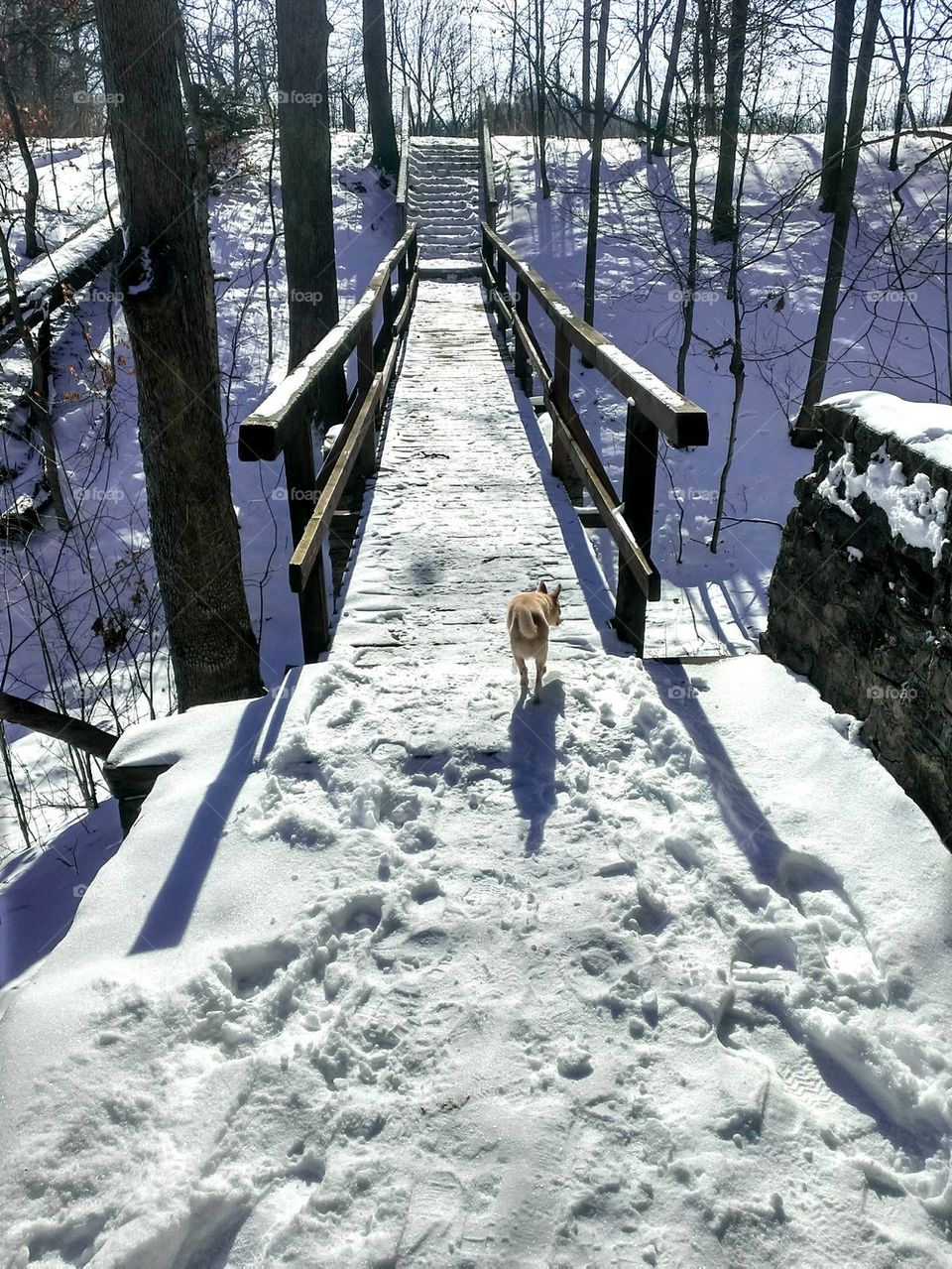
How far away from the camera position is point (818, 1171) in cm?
188

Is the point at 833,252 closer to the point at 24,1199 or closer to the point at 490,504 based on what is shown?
the point at 490,504

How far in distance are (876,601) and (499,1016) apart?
2366mm

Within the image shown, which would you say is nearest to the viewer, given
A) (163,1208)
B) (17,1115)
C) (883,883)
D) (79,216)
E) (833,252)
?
(163,1208)

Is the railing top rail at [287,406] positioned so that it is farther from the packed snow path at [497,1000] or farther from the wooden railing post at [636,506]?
the wooden railing post at [636,506]

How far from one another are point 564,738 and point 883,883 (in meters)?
1.28

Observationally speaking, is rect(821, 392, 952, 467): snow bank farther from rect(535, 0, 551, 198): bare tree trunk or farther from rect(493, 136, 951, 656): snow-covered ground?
rect(535, 0, 551, 198): bare tree trunk

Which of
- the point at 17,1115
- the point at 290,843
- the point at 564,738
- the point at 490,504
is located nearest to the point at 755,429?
the point at 490,504

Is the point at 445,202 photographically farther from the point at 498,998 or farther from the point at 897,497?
the point at 498,998

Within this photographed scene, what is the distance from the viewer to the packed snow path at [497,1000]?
71.2 inches

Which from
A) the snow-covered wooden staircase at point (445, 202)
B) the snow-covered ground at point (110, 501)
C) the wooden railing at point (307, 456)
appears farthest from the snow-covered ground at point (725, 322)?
the snow-covered ground at point (110, 501)

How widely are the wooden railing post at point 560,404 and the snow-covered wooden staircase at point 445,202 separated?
1226cm

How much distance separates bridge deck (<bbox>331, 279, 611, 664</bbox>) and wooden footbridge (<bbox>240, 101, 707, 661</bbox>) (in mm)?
14

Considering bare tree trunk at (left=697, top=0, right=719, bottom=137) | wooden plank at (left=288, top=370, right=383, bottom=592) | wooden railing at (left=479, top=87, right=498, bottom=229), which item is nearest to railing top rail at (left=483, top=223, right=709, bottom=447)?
wooden plank at (left=288, top=370, right=383, bottom=592)

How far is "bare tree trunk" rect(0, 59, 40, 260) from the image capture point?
12.3 meters
